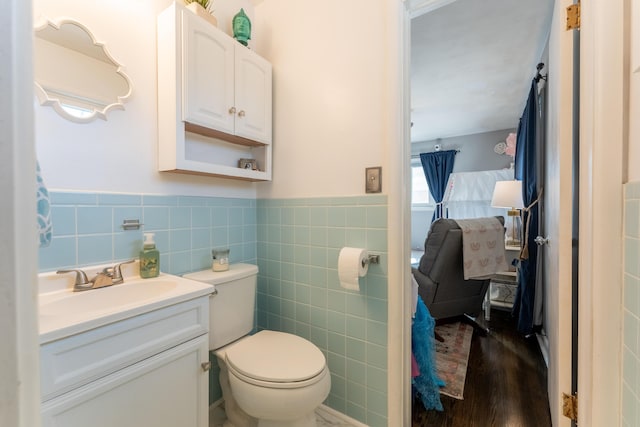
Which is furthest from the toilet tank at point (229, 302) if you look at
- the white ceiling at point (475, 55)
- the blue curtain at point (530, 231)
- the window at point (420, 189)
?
the window at point (420, 189)

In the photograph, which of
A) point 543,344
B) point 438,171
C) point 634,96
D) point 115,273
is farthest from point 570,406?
point 438,171

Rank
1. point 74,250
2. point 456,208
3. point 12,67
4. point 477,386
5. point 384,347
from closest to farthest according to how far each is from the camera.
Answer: point 12,67 → point 74,250 → point 384,347 → point 477,386 → point 456,208

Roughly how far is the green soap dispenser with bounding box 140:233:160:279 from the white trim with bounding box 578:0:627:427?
1560mm

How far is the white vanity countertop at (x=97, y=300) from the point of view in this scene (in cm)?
74

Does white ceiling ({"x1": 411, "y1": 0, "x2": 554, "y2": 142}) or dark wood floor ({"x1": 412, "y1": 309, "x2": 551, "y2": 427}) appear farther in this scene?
white ceiling ({"x1": 411, "y1": 0, "x2": 554, "y2": 142})

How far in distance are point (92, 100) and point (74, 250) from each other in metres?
0.60

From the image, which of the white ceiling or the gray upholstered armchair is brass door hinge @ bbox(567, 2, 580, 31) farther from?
the gray upholstered armchair

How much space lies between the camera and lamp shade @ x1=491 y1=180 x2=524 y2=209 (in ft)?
9.71

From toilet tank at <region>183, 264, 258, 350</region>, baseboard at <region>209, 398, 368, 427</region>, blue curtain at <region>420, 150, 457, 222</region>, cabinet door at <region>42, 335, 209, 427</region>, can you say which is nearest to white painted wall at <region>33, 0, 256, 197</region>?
toilet tank at <region>183, 264, 258, 350</region>

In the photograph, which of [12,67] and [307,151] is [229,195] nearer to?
[307,151]

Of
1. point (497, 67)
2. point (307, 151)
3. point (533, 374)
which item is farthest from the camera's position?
point (497, 67)

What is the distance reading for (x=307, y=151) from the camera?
5.13ft

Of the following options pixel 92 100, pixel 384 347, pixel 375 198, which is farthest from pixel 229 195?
pixel 384 347

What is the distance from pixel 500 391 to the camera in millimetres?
1643
